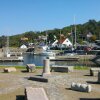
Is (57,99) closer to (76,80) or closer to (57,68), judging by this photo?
(76,80)

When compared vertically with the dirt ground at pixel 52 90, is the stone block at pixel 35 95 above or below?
above

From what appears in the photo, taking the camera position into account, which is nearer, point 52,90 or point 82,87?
point 82,87

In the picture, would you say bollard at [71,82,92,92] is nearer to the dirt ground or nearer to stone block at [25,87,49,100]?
the dirt ground

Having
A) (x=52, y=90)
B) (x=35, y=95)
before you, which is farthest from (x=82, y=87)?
(x=35, y=95)

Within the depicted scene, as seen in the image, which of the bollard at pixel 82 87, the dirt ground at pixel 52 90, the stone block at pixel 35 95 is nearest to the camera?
the stone block at pixel 35 95

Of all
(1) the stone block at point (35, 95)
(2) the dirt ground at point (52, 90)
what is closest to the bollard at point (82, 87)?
(2) the dirt ground at point (52, 90)

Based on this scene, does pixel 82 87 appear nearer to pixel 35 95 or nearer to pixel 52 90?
pixel 52 90

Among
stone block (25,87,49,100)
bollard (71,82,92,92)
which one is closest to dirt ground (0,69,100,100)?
bollard (71,82,92,92)

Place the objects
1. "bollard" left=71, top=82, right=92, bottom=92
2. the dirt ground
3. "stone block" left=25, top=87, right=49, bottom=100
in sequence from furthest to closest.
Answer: "bollard" left=71, top=82, right=92, bottom=92 < the dirt ground < "stone block" left=25, top=87, right=49, bottom=100

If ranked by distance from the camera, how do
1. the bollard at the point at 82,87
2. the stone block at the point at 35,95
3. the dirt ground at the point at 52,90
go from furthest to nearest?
the bollard at the point at 82,87 < the dirt ground at the point at 52,90 < the stone block at the point at 35,95

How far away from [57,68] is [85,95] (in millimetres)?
12759

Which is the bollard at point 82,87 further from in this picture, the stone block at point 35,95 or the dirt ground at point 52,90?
the stone block at point 35,95

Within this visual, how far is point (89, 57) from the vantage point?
92938 millimetres

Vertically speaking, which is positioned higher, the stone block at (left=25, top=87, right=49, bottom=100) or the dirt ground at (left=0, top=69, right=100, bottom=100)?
the stone block at (left=25, top=87, right=49, bottom=100)
